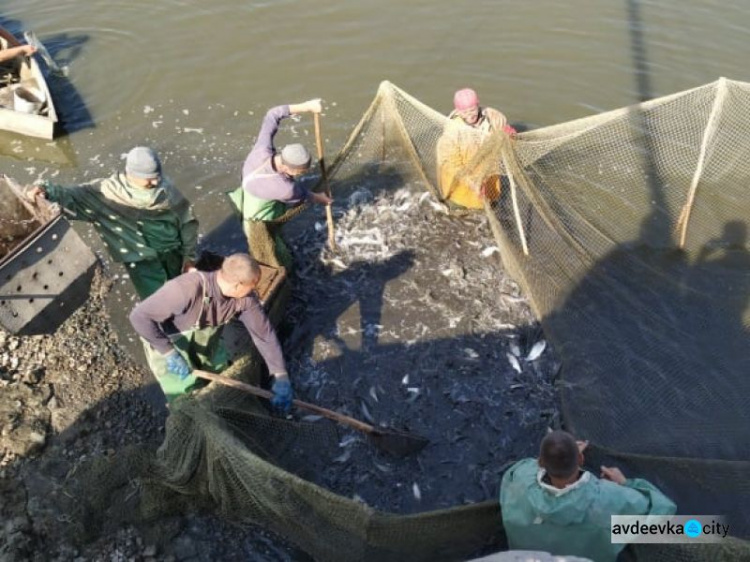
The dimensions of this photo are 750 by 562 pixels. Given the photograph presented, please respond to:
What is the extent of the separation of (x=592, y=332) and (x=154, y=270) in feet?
15.7

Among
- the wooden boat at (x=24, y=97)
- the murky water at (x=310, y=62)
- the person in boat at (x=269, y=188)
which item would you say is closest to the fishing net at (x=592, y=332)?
the person in boat at (x=269, y=188)

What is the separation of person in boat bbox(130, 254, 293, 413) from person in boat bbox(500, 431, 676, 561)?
2.37 meters

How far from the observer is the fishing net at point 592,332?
5.00 metres

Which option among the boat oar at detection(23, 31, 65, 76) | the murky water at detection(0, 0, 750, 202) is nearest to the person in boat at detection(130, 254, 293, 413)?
the murky water at detection(0, 0, 750, 202)

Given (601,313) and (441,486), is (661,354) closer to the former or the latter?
(601,313)

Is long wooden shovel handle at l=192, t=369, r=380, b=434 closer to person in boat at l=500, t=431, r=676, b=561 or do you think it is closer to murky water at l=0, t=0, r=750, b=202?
person in boat at l=500, t=431, r=676, b=561

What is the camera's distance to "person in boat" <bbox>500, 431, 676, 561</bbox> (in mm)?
3955

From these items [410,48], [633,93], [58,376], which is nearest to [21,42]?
[410,48]

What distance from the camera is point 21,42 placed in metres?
12.2

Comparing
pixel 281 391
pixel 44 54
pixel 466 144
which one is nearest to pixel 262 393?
pixel 281 391

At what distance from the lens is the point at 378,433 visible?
20.3ft

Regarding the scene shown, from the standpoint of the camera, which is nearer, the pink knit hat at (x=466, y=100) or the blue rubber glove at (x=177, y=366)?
the blue rubber glove at (x=177, y=366)

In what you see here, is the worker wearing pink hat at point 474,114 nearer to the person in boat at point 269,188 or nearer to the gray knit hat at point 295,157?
the person in boat at point 269,188

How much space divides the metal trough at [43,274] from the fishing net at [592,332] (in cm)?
161
